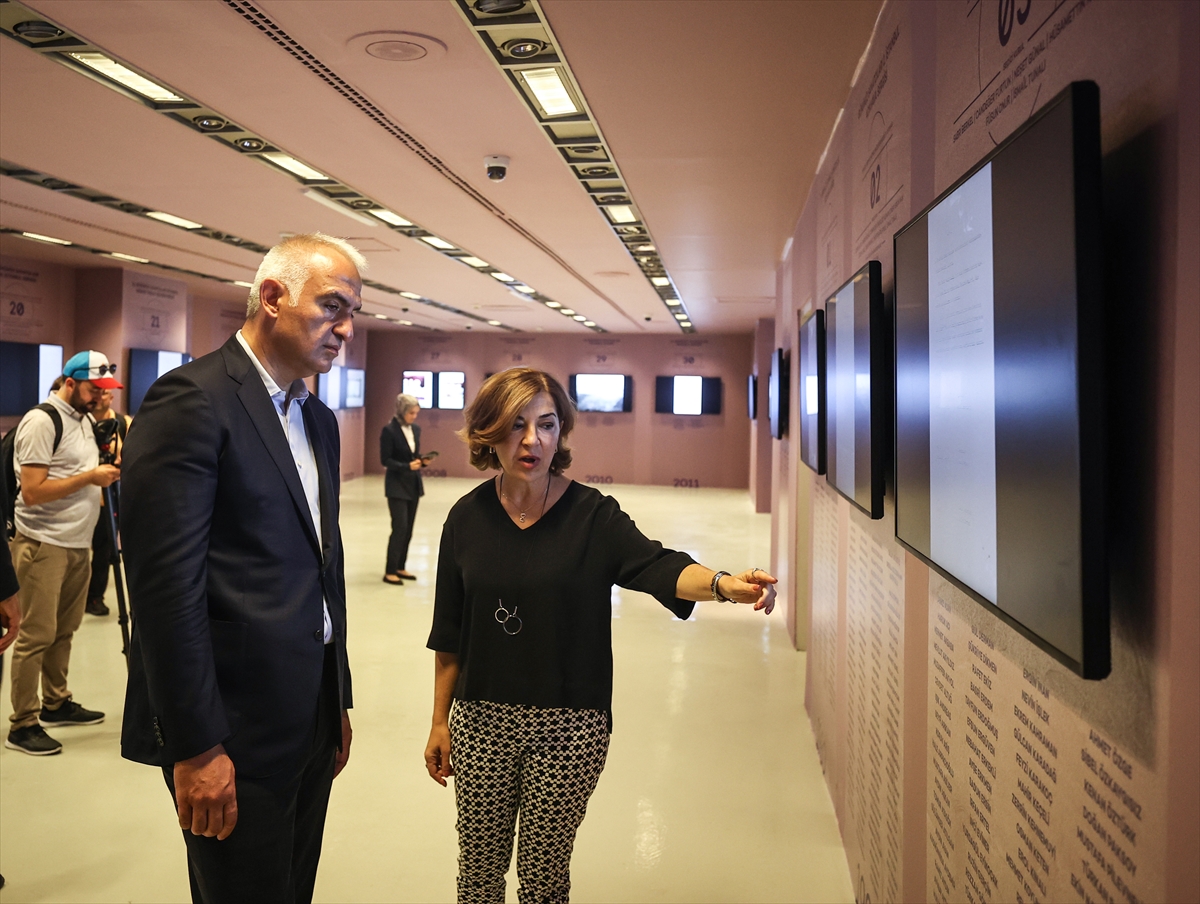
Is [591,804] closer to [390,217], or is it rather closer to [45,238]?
[390,217]

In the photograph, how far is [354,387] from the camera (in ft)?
60.0

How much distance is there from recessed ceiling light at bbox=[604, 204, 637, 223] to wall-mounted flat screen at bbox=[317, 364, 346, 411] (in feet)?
34.5

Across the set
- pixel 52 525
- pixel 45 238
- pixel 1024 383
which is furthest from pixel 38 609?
pixel 45 238

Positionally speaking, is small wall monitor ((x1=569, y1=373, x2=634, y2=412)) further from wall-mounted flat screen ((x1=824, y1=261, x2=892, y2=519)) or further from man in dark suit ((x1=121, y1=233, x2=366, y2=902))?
man in dark suit ((x1=121, y1=233, x2=366, y2=902))

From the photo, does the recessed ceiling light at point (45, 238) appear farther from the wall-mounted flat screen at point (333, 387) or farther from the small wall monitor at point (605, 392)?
the small wall monitor at point (605, 392)

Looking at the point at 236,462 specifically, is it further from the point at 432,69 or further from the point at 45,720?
the point at 45,720

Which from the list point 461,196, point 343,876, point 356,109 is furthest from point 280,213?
point 343,876

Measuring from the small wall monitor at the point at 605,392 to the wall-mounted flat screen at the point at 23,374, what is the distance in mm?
10874

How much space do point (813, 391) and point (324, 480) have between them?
267 cm

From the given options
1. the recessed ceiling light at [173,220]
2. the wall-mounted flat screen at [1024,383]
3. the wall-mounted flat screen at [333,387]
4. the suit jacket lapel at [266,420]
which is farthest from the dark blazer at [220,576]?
the wall-mounted flat screen at [333,387]

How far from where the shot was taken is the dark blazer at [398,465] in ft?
26.2

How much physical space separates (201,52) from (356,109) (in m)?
0.78

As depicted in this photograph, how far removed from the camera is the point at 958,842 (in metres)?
1.78

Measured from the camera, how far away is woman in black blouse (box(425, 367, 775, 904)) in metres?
2.10
